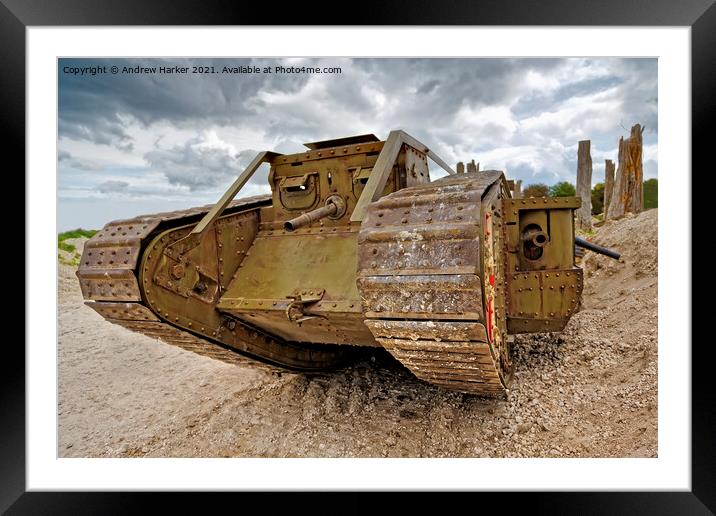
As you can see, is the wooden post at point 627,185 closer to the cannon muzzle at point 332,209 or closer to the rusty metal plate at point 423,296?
the cannon muzzle at point 332,209

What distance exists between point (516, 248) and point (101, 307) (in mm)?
3218

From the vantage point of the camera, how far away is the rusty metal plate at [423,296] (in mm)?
2158

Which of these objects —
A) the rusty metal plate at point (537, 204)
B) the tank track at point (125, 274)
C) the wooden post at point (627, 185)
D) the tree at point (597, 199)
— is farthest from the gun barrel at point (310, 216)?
the tree at point (597, 199)

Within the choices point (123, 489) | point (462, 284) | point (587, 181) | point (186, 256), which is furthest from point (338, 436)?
point (587, 181)

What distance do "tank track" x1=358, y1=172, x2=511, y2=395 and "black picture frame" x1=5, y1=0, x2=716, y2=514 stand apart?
3.37ft

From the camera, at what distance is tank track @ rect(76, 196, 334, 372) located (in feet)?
11.1

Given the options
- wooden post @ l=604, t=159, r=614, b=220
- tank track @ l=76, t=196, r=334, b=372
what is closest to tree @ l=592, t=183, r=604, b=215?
wooden post @ l=604, t=159, r=614, b=220

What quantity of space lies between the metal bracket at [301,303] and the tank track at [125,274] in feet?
3.23

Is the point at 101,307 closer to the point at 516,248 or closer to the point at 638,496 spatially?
the point at 516,248

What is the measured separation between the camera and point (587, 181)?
12.2 metres

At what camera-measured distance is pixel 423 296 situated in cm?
227

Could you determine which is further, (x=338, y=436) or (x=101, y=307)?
(x=338, y=436)

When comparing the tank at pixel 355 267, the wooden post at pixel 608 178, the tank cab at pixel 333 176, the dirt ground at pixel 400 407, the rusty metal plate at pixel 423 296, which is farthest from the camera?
the wooden post at pixel 608 178
